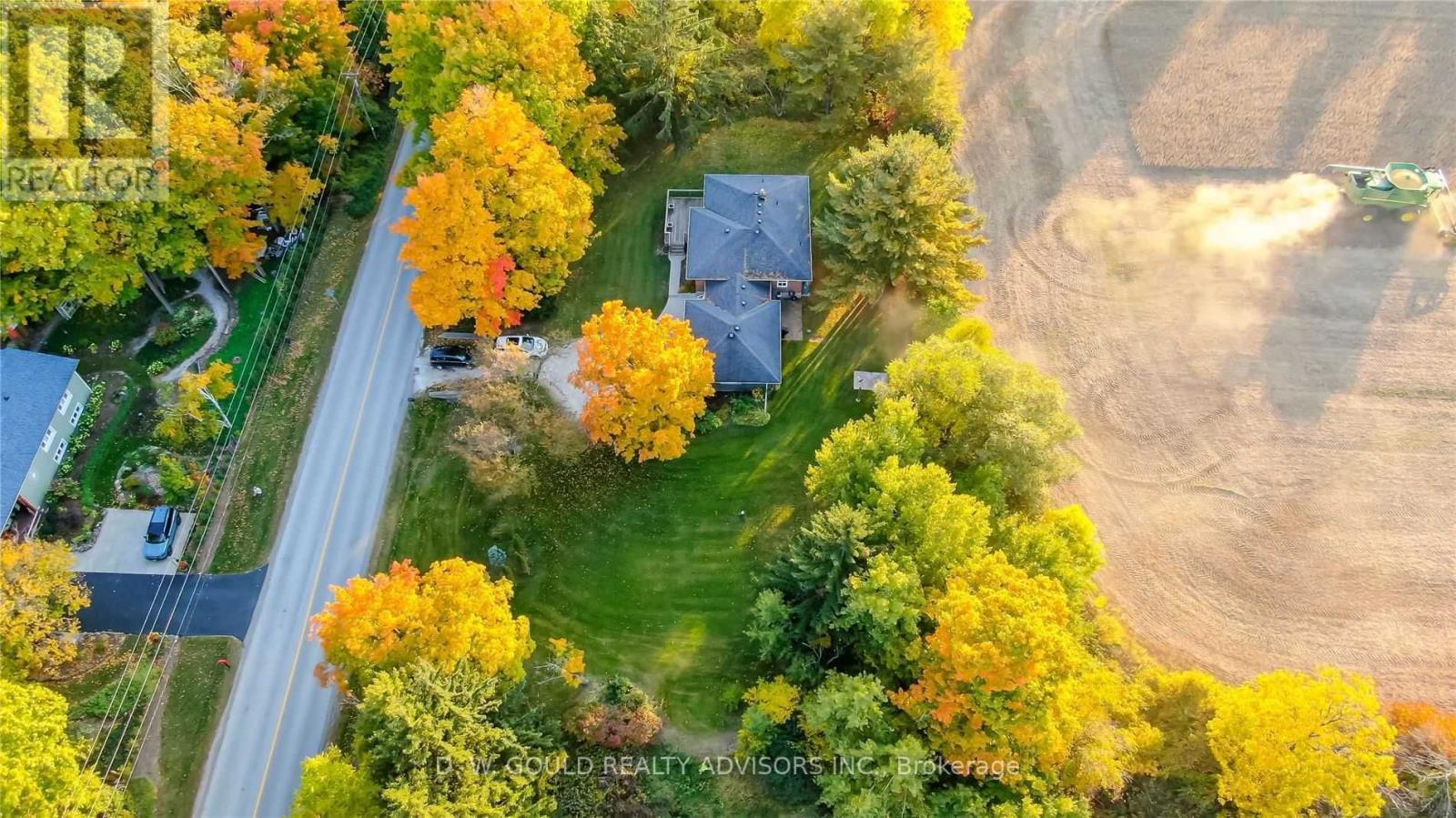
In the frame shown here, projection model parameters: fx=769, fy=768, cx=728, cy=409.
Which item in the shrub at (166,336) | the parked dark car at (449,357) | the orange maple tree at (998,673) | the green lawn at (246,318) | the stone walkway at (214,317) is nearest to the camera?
the orange maple tree at (998,673)

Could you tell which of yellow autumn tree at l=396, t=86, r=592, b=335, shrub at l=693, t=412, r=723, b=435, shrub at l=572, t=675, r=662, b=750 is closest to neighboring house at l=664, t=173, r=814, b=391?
shrub at l=693, t=412, r=723, b=435

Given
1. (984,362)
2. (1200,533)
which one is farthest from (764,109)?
(1200,533)

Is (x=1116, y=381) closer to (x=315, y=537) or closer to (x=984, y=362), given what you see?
→ (x=984, y=362)

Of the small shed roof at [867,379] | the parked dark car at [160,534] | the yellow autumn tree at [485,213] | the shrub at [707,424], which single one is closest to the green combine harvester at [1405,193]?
the small shed roof at [867,379]

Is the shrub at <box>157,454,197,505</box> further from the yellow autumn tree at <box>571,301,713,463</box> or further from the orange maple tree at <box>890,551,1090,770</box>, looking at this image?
the orange maple tree at <box>890,551,1090,770</box>

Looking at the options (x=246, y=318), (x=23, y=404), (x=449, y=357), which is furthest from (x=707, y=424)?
(x=23, y=404)

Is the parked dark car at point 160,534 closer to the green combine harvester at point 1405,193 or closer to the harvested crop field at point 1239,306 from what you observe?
the harvested crop field at point 1239,306
